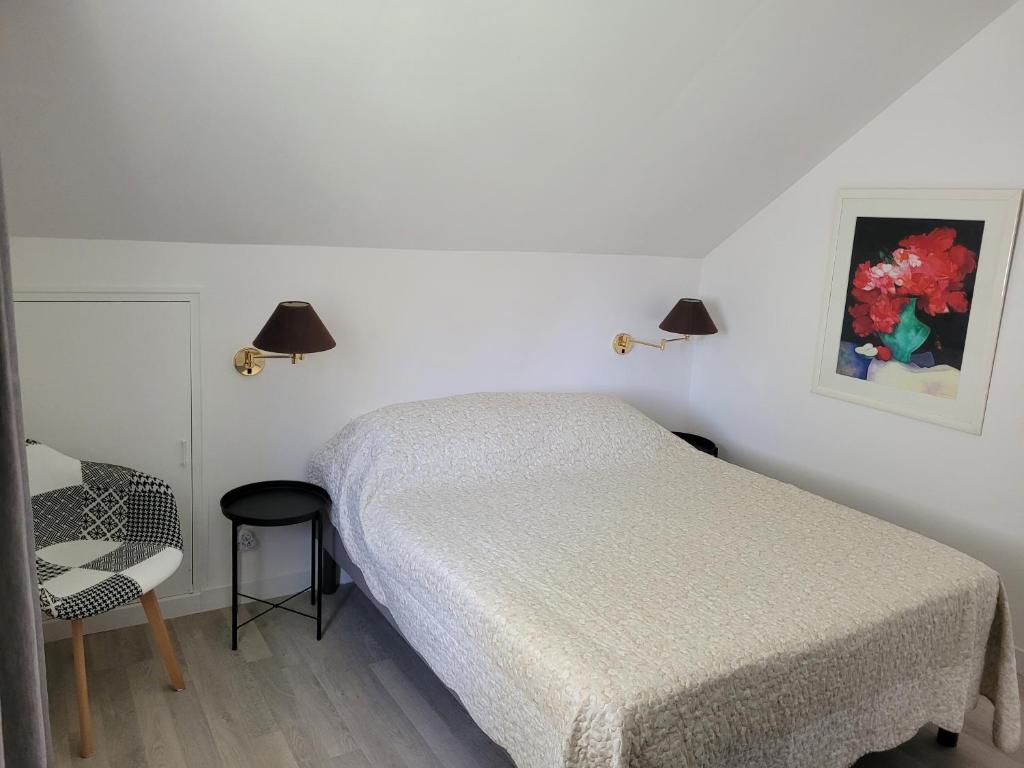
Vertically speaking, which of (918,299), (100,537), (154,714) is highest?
(918,299)

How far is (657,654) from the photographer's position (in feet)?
5.58

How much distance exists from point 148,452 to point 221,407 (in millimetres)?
274

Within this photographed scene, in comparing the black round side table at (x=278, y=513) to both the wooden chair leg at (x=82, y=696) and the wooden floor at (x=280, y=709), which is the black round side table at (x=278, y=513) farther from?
the wooden chair leg at (x=82, y=696)

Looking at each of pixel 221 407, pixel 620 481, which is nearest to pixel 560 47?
pixel 620 481

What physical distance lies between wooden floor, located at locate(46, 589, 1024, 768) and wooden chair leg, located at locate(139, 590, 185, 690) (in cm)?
6

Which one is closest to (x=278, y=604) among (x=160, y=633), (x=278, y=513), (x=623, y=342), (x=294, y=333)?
(x=278, y=513)

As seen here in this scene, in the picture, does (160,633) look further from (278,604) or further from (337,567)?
(337,567)

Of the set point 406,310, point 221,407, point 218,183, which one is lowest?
point 221,407

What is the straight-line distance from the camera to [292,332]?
2.58 m

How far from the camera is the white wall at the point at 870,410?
264 centimetres

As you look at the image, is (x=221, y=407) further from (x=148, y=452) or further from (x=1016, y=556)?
(x=1016, y=556)

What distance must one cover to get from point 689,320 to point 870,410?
806mm

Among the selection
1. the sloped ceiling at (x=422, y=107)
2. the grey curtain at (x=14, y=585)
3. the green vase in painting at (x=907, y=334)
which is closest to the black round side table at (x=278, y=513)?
the sloped ceiling at (x=422, y=107)

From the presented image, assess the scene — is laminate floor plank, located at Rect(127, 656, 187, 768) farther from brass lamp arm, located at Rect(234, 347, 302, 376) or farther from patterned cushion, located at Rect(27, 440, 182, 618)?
brass lamp arm, located at Rect(234, 347, 302, 376)
